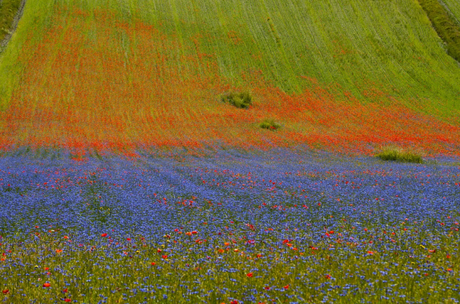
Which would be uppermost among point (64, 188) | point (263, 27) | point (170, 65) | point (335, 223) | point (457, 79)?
point (263, 27)

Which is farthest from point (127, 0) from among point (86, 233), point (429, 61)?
point (86, 233)

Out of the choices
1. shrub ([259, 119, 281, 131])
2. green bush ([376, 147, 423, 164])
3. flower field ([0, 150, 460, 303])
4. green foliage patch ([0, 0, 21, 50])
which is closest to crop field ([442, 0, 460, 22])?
shrub ([259, 119, 281, 131])

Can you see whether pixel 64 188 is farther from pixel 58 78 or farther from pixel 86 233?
pixel 58 78

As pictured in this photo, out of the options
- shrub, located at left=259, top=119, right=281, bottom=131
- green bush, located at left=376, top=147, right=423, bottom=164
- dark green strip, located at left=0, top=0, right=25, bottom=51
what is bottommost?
shrub, located at left=259, top=119, right=281, bottom=131

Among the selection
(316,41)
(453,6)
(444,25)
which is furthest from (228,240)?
(453,6)

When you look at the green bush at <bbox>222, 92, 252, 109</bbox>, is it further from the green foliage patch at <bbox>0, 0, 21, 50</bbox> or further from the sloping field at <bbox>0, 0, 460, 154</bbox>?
the green foliage patch at <bbox>0, 0, 21, 50</bbox>

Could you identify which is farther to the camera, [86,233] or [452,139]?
[452,139]

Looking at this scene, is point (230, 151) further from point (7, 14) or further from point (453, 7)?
point (453, 7)
